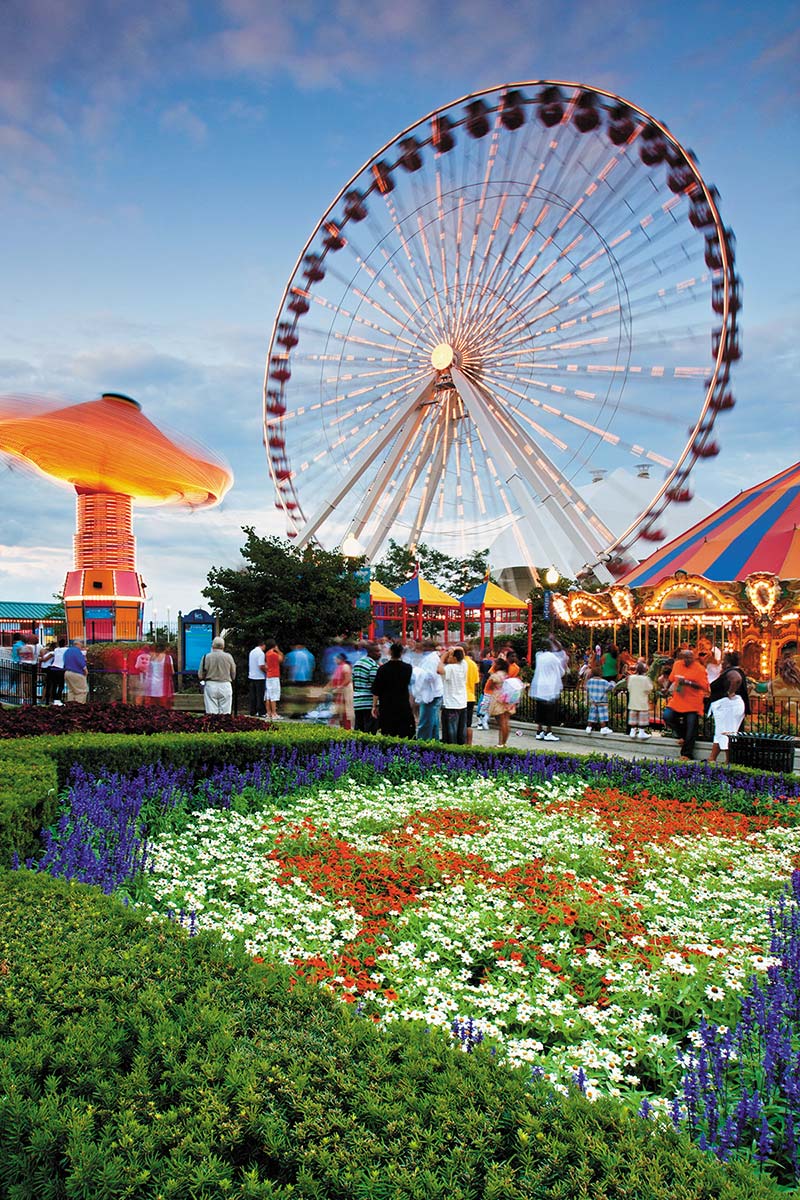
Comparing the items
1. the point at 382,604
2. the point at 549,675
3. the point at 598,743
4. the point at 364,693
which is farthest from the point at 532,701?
the point at 382,604

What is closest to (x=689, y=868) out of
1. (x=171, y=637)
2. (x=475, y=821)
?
(x=475, y=821)

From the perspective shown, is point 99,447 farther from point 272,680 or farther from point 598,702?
point 598,702

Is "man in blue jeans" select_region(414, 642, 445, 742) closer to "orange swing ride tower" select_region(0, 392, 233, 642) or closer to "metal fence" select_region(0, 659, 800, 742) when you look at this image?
"metal fence" select_region(0, 659, 800, 742)

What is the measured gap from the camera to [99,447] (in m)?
36.2

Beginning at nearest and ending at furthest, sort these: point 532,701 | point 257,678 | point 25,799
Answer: point 25,799 < point 257,678 < point 532,701

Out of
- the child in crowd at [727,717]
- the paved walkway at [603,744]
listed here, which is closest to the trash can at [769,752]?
the child in crowd at [727,717]

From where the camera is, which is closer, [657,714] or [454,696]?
[454,696]

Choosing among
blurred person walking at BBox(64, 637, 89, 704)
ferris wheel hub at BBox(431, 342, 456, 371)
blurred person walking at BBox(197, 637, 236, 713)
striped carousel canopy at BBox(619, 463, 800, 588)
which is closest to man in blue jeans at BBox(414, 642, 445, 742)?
blurred person walking at BBox(197, 637, 236, 713)

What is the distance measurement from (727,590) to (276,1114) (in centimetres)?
1650

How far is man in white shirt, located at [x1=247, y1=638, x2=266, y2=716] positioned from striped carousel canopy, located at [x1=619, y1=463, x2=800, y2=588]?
8981mm

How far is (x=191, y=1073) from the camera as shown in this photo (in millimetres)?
2107

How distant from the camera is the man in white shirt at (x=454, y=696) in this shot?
1053cm

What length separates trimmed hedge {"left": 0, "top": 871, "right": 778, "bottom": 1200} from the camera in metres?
1.79

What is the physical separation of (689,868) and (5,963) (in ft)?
12.6
